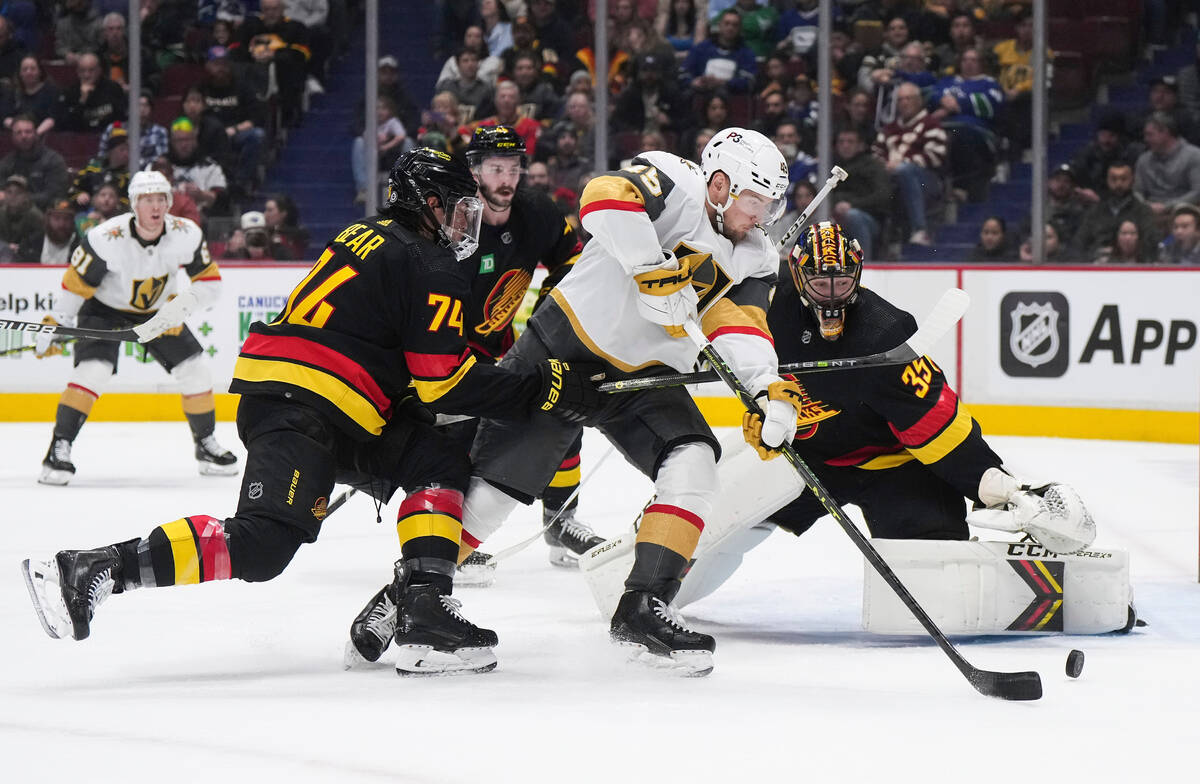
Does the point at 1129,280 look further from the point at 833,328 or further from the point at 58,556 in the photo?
the point at 58,556

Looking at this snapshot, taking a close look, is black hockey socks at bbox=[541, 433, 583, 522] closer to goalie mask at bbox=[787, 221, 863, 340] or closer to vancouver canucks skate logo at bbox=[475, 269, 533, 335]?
vancouver canucks skate logo at bbox=[475, 269, 533, 335]

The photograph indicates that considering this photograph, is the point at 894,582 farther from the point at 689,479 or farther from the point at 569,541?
the point at 569,541

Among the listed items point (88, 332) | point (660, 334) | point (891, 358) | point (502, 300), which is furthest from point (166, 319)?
point (891, 358)

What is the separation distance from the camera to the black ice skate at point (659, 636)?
2986 mm

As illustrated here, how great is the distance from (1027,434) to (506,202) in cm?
384

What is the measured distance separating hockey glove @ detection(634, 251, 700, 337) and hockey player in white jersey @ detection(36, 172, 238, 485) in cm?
324

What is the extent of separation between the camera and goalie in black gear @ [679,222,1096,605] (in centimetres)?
332

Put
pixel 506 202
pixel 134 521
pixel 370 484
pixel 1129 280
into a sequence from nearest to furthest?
pixel 370 484
pixel 506 202
pixel 134 521
pixel 1129 280

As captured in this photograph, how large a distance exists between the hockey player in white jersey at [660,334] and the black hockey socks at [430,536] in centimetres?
20

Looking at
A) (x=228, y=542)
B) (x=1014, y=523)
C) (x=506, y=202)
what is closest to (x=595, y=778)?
(x=228, y=542)

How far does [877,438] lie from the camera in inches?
138

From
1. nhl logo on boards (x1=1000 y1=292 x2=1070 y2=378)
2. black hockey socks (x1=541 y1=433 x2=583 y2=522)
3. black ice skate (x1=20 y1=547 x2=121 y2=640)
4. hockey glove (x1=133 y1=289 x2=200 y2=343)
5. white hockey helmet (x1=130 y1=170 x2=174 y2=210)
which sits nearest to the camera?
black ice skate (x1=20 y1=547 x2=121 y2=640)

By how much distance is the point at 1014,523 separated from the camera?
3.28m

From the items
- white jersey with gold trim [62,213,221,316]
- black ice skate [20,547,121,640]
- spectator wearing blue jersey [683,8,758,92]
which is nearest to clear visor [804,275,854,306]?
black ice skate [20,547,121,640]
